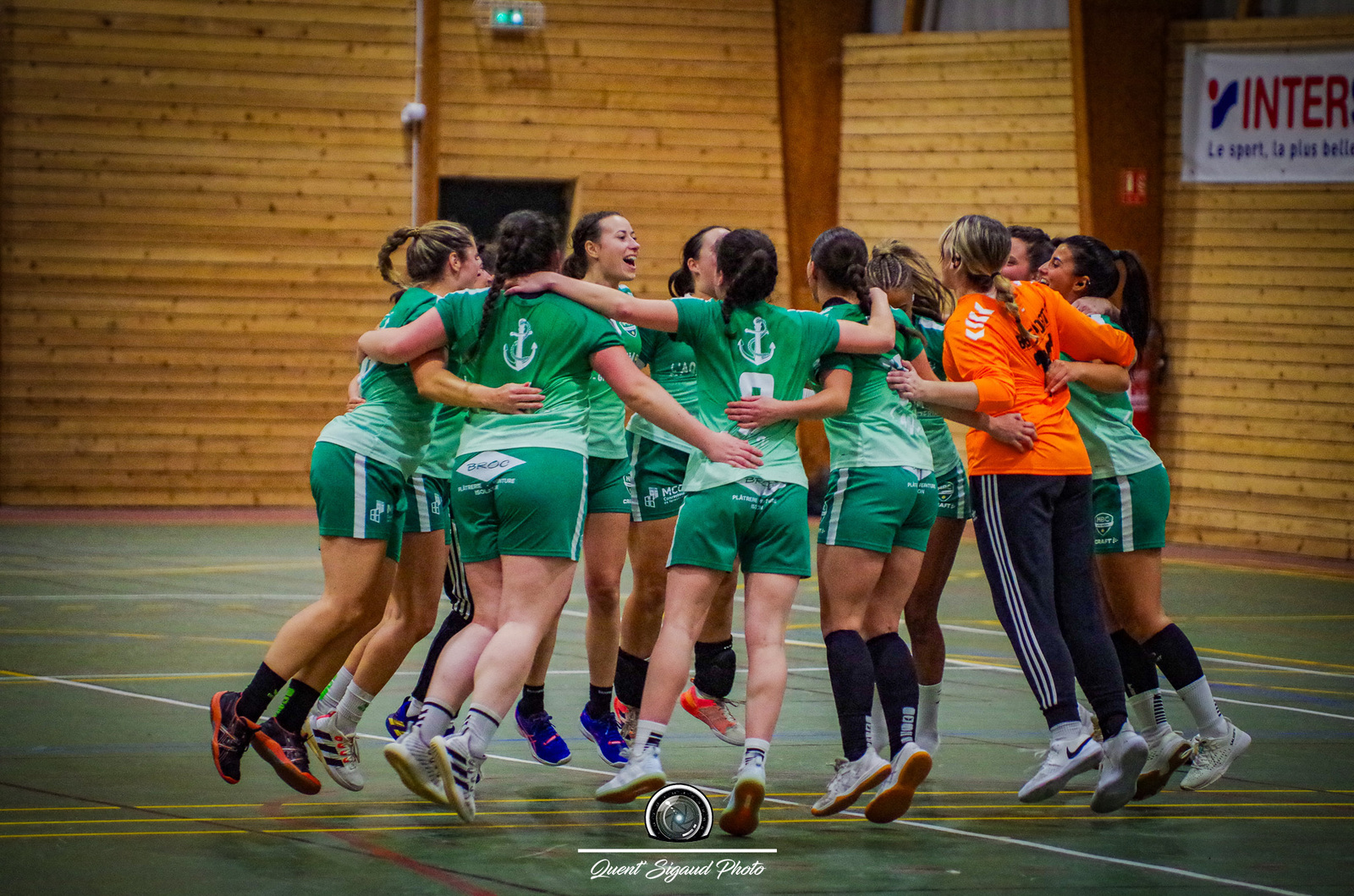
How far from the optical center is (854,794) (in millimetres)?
5047

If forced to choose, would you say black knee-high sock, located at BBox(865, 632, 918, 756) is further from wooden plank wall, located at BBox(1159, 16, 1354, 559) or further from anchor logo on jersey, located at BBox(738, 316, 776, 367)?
wooden plank wall, located at BBox(1159, 16, 1354, 559)

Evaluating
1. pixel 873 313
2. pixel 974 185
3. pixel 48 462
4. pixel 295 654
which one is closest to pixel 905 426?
pixel 873 313

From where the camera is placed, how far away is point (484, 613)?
5.29 meters

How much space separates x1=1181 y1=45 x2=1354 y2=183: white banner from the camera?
14595 millimetres

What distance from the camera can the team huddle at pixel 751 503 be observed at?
5094 mm

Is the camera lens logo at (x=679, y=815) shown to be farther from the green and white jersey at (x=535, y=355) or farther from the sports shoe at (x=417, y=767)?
the green and white jersey at (x=535, y=355)

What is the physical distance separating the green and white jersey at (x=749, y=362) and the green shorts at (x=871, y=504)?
0.24m

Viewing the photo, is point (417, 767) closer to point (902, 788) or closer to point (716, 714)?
point (902, 788)

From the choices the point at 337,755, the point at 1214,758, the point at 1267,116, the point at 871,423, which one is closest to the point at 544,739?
the point at 337,755

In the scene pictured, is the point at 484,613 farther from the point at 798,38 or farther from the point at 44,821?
the point at 798,38

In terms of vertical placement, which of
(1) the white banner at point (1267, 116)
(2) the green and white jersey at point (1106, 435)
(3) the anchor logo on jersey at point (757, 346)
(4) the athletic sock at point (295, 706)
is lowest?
(4) the athletic sock at point (295, 706)

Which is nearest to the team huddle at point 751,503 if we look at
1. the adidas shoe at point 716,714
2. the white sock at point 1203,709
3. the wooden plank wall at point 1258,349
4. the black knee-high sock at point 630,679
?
the white sock at point 1203,709

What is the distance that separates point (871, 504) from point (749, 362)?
0.65 metres

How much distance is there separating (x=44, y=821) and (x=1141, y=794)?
142 inches
